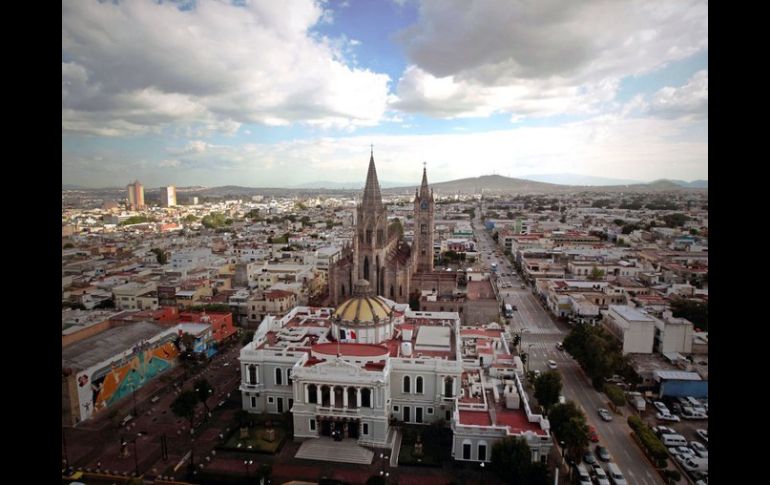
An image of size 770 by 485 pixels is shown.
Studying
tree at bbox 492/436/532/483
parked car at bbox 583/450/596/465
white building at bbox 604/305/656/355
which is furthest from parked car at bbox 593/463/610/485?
white building at bbox 604/305/656/355

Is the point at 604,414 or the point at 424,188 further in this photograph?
the point at 424,188

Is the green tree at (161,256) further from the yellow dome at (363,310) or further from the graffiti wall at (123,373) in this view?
the yellow dome at (363,310)

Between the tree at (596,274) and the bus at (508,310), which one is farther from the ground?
the tree at (596,274)

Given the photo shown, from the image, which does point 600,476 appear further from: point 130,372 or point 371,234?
point 130,372

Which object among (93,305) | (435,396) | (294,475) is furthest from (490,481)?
(93,305)

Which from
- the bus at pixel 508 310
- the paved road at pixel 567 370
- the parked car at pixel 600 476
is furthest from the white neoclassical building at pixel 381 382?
the bus at pixel 508 310

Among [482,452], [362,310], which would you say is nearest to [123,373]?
[362,310]

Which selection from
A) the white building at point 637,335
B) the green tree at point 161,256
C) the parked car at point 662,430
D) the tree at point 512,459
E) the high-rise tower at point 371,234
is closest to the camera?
the tree at point 512,459
